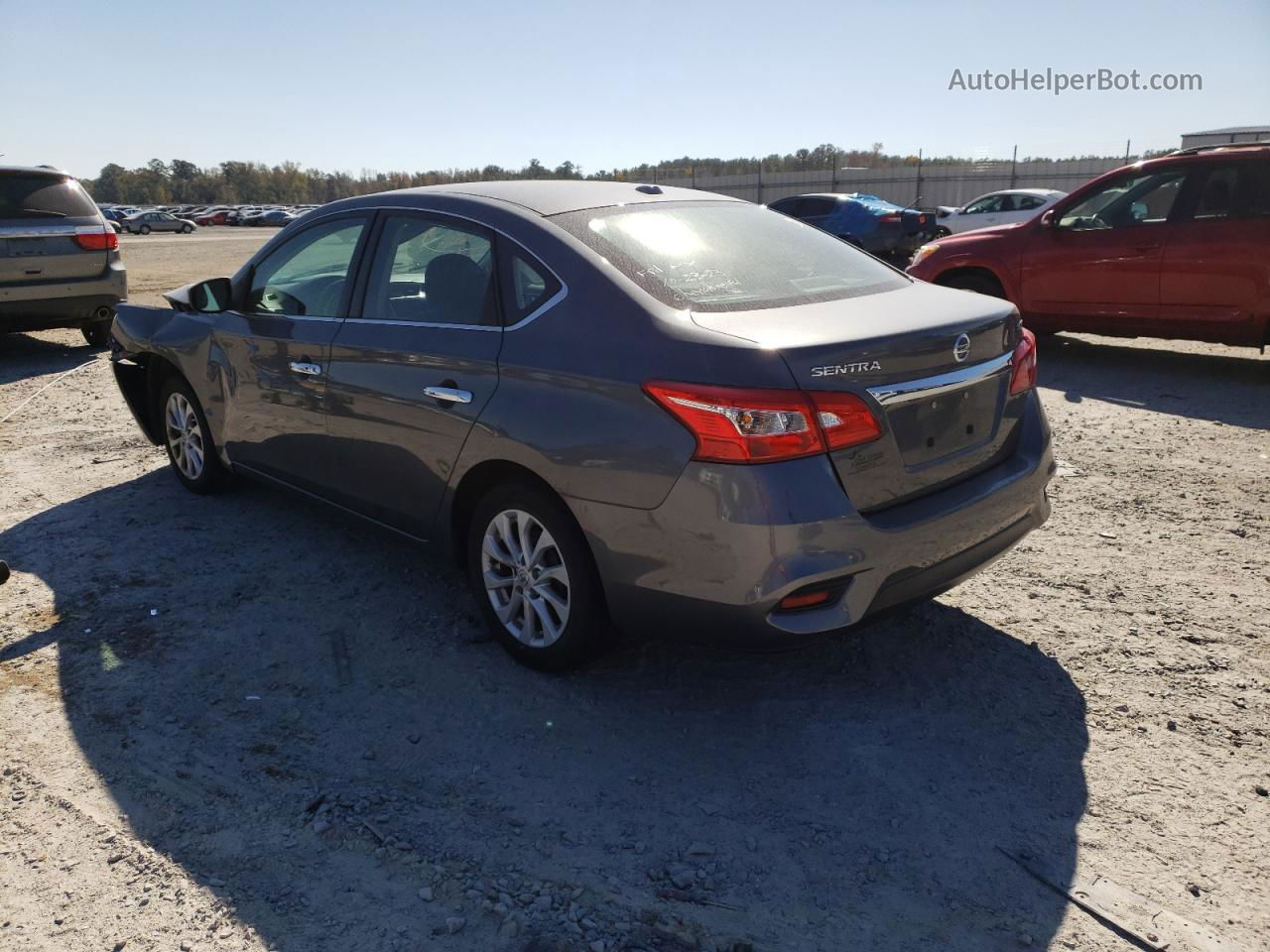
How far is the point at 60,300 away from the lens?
9945mm

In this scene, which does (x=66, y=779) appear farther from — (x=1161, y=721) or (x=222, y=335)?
(x=1161, y=721)

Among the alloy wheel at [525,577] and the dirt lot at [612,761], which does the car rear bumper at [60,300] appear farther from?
the alloy wheel at [525,577]

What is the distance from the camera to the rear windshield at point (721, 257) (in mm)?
3320

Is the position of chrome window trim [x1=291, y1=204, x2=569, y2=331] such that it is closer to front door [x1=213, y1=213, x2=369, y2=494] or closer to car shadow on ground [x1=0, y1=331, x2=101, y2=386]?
front door [x1=213, y1=213, x2=369, y2=494]

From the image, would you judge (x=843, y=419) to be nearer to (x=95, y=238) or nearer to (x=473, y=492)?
(x=473, y=492)

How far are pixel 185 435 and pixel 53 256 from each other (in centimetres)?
567

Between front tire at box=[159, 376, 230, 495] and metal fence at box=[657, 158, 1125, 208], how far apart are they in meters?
30.2

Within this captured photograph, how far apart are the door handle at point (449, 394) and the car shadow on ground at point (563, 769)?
98cm

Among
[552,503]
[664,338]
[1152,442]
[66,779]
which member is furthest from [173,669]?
[1152,442]

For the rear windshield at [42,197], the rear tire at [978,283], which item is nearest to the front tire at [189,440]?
the rear windshield at [42,197]

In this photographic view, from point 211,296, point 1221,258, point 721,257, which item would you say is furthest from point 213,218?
point 721,257

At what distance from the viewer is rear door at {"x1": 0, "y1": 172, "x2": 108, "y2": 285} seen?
9609mm

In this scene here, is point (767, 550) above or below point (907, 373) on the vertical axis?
below

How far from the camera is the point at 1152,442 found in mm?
6312
